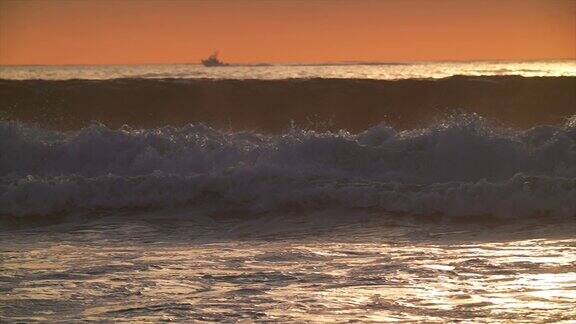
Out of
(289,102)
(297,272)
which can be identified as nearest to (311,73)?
(289,102)

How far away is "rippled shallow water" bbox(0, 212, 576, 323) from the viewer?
22.8 feet

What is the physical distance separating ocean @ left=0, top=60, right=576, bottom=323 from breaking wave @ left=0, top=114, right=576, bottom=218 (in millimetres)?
29

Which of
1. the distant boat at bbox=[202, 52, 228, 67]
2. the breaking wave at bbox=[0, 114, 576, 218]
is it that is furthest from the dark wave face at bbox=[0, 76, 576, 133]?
the distant boat at bbox=[202, 52, 228, 67]

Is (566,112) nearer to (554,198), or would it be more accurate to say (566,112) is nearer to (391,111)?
(391,111)

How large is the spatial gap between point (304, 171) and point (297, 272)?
18.3 ft

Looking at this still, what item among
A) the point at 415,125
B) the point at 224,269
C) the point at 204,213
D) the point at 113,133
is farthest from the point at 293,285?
the point at 415,125

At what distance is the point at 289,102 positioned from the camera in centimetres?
2222

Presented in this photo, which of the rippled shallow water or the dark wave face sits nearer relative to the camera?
the rippled shallow water

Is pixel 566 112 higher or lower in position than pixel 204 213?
higher

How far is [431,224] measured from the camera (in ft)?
37.8

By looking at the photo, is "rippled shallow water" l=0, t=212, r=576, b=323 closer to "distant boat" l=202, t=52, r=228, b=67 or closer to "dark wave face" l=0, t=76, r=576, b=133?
"dark wave face" l=0, t=76, r=576, b=133

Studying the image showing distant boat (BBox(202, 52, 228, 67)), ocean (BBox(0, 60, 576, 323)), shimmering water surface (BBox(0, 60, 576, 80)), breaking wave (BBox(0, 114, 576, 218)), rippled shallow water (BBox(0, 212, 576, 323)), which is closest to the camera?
rippled shallow water (BBox(0, 212, 576, 323))

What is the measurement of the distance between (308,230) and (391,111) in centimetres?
1034

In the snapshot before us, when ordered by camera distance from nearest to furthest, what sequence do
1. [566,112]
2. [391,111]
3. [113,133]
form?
[113,133]
[566,112]
[391,111]
